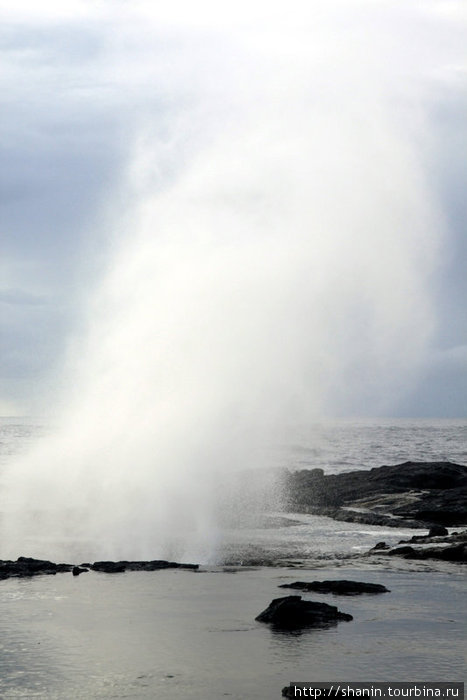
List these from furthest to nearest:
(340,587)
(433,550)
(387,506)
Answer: (387,506), (433,550), (340,587)

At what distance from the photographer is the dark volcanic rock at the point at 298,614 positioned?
1606cm

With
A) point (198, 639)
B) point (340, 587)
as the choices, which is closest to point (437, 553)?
point (340, 587)

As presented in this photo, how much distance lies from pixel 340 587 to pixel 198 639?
473 centimetres

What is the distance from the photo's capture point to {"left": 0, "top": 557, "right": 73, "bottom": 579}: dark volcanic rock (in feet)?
69.3

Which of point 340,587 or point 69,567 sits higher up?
point 69,567

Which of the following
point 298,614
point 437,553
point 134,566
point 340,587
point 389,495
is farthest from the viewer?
point 389,495

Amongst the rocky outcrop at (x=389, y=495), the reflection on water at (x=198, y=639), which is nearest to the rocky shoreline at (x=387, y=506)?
the rocky outcrop at (x=389, y=495)

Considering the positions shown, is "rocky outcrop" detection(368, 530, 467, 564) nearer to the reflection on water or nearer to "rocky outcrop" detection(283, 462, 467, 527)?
the reflection on water

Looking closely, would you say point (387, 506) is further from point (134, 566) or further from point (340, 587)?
point (340, 587)

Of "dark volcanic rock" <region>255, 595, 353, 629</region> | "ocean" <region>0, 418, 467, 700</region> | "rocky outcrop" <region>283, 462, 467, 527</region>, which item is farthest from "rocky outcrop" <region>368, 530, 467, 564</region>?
"dark volcanic rock" <region>255, 595, 353, 629</region>

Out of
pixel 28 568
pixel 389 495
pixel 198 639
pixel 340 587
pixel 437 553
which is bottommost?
pixel 198 639

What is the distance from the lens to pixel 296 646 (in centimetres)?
1467

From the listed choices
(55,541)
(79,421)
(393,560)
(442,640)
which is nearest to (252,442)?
(79,421)

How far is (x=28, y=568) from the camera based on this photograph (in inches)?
852
